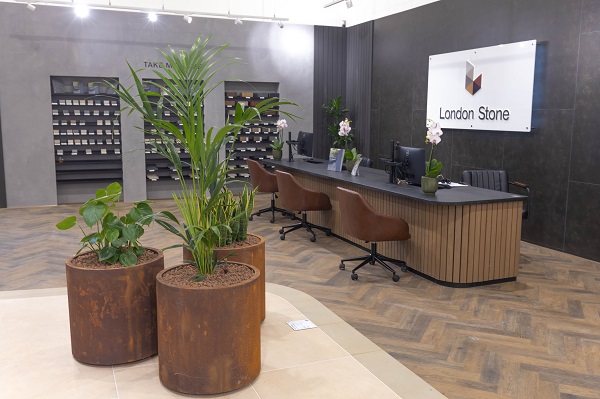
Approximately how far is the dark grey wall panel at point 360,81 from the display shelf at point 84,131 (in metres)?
4.28

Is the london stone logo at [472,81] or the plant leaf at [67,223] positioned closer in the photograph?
the plant leaf at [67,223]

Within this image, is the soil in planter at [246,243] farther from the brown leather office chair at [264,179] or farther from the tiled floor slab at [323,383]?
the brown leather office chair at [264,179]

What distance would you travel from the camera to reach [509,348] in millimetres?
3568

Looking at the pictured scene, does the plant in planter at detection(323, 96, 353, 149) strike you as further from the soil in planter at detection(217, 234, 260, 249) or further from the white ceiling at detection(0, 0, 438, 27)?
the soil in planter at detection(217, 234, 260, 249)

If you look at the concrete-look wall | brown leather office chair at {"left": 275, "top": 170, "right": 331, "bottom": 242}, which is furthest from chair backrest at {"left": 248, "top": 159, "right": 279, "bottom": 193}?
the concrete-look wall

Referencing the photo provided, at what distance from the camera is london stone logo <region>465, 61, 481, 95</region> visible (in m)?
7.15

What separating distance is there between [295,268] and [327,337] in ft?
7.38

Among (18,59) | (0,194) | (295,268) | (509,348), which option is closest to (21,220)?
(0,194)

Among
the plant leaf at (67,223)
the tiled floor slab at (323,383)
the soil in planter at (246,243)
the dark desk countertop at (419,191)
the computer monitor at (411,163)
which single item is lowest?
the tiled floor slab at (323,383)

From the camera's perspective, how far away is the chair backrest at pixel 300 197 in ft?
21.4

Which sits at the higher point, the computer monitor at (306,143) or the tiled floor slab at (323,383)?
the computer monitor at (306,143)

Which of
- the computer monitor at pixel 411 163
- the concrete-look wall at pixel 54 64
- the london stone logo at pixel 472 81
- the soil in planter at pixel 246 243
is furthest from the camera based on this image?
the concrete-look wall at pixel 54 64

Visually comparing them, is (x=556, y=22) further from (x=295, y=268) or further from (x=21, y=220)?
(x=21, y=220)

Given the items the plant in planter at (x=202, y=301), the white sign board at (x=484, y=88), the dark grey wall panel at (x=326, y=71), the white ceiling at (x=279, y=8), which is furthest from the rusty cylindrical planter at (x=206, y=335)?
the dark grey wall panel at (x=326, y=71)
